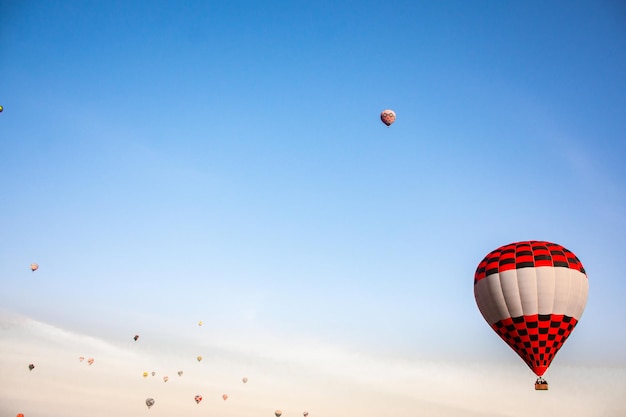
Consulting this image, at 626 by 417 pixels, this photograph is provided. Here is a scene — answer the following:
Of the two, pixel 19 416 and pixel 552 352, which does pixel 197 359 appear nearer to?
pixel 19 416

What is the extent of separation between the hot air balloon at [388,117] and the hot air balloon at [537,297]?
11.1m

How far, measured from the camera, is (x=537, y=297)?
1148 inches

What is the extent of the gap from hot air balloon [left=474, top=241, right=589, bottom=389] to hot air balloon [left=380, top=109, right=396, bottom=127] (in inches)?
436

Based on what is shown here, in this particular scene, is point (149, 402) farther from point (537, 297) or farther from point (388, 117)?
point (537, 297)

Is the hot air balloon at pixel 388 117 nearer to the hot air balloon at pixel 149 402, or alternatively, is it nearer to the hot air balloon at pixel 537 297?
the hot air balloon at pixel 537 297

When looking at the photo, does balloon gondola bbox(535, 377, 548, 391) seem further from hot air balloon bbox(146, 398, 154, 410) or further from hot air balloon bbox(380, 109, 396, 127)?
hot air balloon bbox(146, 398, 154, 410)

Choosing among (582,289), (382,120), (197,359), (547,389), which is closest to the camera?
(547,389)

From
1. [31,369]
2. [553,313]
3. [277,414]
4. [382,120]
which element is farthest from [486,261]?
[31,369]

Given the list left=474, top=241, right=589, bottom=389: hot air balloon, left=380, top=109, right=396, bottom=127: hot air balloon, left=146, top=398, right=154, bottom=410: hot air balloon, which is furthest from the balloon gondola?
left=146, top=398, right=154, bottom=410: hot air balloon

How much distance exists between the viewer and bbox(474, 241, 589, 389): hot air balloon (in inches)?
1147

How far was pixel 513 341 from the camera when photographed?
30.2 metres

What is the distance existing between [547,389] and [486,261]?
7.86 meters

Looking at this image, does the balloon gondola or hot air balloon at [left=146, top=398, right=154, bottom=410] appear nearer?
the balloon gondola

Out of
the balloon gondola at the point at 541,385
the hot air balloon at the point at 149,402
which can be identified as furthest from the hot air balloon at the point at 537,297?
the hot air balloon at the point at 149,402
